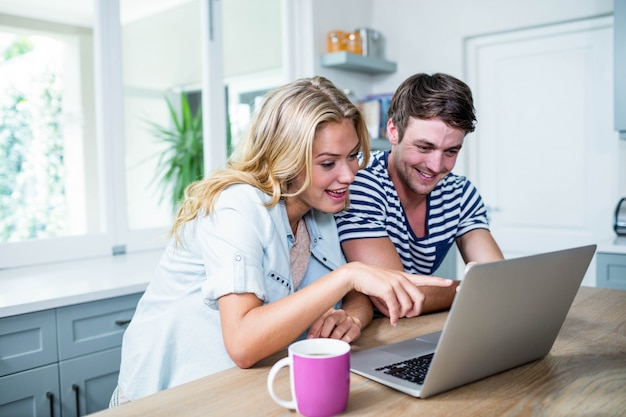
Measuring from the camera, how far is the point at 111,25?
8.71 ft

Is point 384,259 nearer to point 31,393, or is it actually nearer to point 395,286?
point 395,286

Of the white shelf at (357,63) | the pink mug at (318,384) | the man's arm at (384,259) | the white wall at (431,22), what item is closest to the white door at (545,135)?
the white wall at (431,22)

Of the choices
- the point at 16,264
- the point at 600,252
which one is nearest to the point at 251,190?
the point at 16,264

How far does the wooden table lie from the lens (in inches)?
30.0

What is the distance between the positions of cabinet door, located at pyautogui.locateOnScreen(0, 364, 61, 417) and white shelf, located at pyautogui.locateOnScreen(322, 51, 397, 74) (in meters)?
2.44

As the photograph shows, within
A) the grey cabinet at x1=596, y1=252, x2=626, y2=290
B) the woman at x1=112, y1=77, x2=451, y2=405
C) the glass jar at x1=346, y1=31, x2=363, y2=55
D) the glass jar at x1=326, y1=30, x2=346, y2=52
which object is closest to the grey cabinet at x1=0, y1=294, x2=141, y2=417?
the woman at x1=112, y1=77, x2=451, y2=405

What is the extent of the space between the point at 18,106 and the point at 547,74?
2929mm

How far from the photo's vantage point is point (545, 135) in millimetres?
3490

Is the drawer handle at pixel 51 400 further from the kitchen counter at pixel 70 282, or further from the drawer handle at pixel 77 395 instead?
the kitchen counter at pixel 70 282

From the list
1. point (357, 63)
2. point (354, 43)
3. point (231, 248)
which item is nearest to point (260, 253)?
point (231, 248)

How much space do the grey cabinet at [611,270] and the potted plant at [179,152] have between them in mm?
2065

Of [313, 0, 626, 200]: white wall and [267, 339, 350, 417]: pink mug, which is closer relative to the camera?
[267, 339, 350, 417]: pink mug

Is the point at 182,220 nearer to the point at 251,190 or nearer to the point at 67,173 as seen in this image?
the point at 251,190

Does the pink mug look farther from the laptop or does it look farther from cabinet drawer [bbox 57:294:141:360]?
cabinet drawer [bbox 57:294:141:360]
